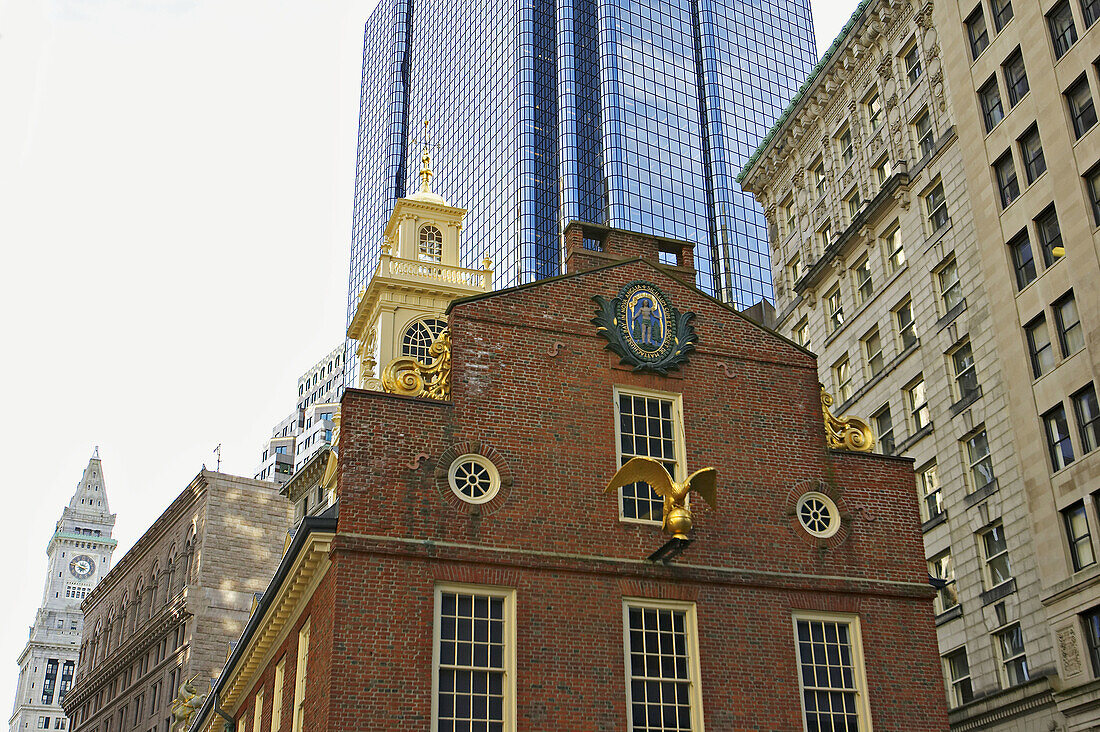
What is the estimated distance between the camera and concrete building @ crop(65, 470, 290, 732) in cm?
6075

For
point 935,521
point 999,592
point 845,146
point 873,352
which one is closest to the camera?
point 999,592

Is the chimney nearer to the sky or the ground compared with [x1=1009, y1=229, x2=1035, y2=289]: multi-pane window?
nearer to the ground

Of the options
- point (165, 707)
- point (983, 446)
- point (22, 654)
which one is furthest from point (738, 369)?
point (22, 654)

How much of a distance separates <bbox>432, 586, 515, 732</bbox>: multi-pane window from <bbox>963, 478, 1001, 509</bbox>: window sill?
77.0 ft

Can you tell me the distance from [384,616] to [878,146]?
37.8 metres

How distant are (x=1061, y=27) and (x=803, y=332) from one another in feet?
74.2

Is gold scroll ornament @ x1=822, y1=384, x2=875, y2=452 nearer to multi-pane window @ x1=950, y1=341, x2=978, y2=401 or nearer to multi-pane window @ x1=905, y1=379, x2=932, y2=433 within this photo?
multi-pane window @ x1=950, y1=341, x2=978, y2=401

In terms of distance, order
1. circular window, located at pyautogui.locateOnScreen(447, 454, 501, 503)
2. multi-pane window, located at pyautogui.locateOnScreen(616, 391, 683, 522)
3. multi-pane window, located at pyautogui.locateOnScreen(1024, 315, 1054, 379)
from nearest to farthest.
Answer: circular window, located at pyautogui.locateOnScreen(447, 454, 501, 503), multi-pane window, located at pyautogui.locateOnScreen(616, 391, 683, 522), multi-pane window, located at pyautogui.locateOnScreen(1024, 315, 1054, 379)

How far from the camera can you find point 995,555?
39.1 m

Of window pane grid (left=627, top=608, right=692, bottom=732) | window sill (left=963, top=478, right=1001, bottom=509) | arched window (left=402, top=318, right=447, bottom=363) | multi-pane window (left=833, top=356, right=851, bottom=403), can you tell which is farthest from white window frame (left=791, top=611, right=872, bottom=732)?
multi-pane window (left=833, top=356, right=851, bottom=403)

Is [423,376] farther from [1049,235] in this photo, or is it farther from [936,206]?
[936,206]

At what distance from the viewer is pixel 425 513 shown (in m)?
22.4

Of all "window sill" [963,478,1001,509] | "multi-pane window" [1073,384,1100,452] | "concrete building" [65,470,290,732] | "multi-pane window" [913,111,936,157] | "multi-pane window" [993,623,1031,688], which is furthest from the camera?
"concrete building" [65,470,290,732]

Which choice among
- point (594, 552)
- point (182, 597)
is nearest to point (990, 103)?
point (594, 552)
